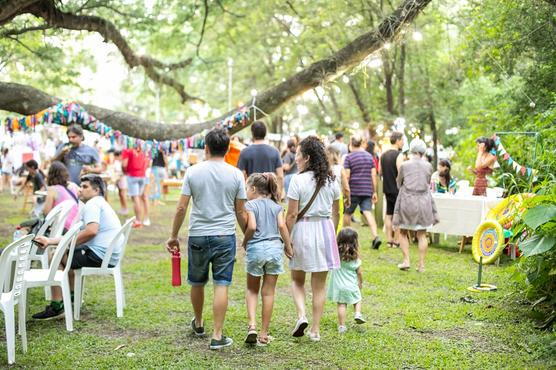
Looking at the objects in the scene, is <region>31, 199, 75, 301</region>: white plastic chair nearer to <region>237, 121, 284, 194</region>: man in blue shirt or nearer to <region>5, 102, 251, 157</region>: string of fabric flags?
<region>237, 121, 284, 194</region>: man in blue shirt

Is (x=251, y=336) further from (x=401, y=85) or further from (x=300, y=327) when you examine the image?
(x=401, y=85)

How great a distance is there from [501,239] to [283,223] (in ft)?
10.7

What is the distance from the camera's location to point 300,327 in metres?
5.45

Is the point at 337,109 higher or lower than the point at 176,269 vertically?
higher

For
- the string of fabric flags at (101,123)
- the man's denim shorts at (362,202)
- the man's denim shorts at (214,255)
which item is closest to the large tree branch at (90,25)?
the string of fabric flags at (101,123)

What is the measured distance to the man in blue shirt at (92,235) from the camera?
6141 millimetres

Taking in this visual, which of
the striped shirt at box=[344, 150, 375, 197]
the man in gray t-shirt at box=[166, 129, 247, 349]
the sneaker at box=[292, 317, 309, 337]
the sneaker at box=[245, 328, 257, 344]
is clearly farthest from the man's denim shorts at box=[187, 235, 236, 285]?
the striped shirt at box=[344, 150, 375, 197]

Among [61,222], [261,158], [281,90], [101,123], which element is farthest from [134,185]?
[61,222]

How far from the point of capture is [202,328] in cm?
564

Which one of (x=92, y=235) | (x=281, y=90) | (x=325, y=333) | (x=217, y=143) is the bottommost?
(x=325, y=333)

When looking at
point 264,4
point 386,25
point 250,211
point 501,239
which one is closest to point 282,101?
point 386,25

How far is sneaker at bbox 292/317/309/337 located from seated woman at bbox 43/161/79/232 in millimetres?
2896

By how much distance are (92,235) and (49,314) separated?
85 centimetres

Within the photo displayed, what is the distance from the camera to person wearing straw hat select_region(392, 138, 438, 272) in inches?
340
